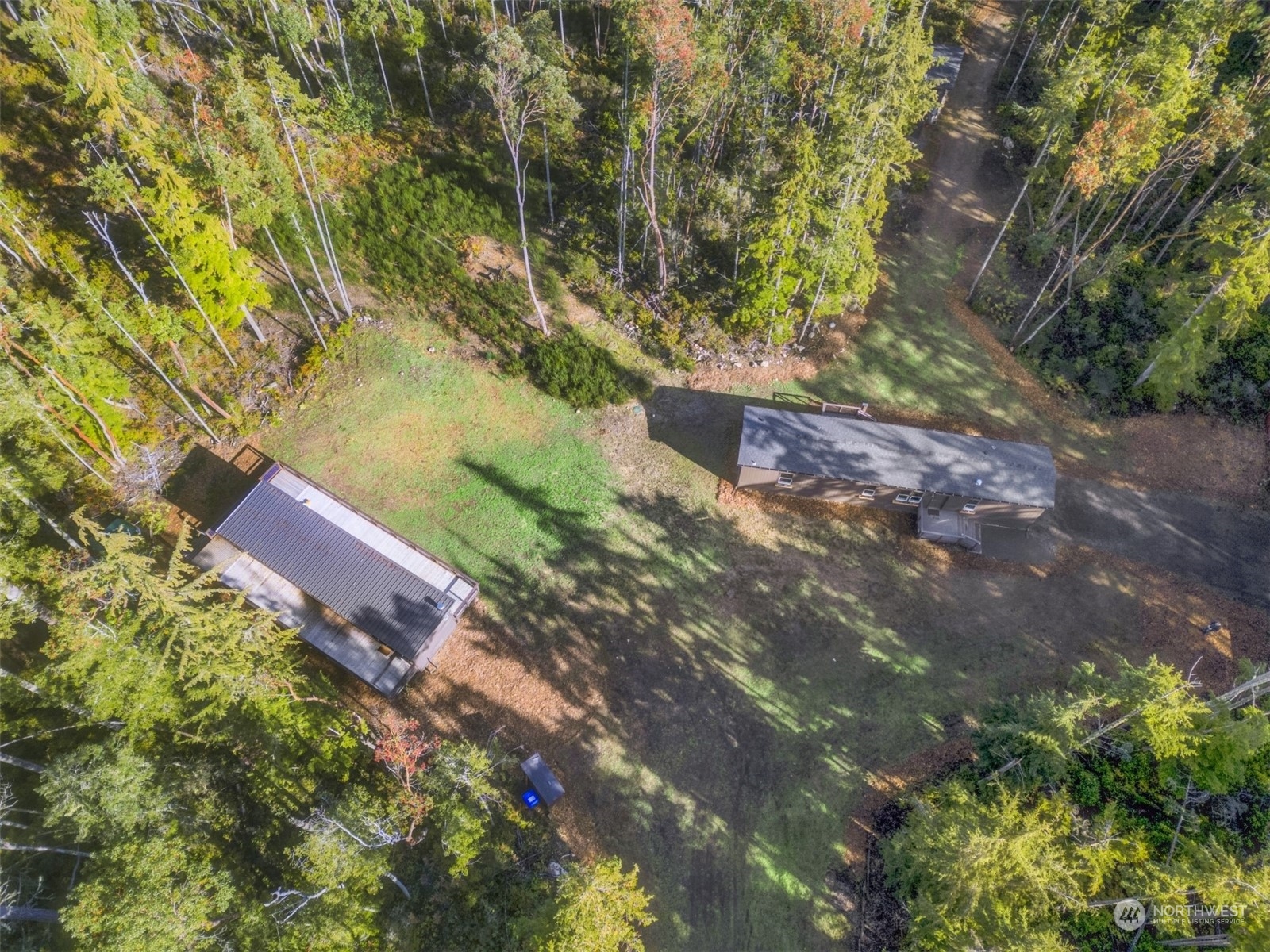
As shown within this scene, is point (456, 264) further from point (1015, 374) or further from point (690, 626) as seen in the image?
point (1015, 374)

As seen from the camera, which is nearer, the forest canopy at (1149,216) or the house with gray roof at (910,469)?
the forest canopy at (1149,216)

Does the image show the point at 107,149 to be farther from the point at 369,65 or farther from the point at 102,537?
the point at 102,537

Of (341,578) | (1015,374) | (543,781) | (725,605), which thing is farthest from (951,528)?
(341,578)

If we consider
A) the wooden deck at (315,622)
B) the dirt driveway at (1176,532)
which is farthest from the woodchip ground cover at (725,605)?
the wooden deck at (315,622)

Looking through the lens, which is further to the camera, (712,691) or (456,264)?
(456,264)

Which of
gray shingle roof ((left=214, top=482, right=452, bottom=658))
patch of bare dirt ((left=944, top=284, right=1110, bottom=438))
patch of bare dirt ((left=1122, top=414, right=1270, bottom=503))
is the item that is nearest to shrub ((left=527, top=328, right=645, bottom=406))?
gray shingle roof ((left=214, top=482, right=452, bottom=658))

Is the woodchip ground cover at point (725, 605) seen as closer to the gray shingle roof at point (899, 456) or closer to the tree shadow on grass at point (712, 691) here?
the tree shadow on grass at point (712, 691)
